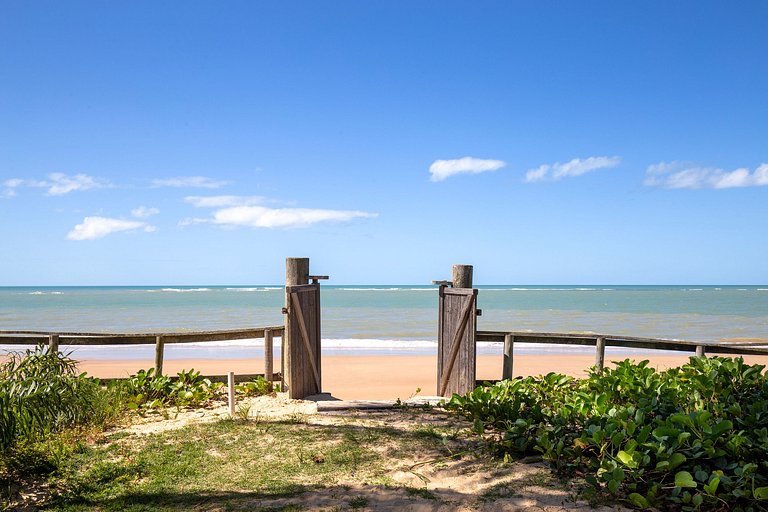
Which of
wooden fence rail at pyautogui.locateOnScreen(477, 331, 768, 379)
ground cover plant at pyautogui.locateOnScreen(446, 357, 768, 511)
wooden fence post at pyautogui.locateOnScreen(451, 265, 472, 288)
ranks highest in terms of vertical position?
wooden fence post at pyautogui.locateOnScreen(451, 265, 472, 288)

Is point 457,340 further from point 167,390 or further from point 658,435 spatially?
point 167,390

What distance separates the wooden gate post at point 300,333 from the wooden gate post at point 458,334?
196 cm

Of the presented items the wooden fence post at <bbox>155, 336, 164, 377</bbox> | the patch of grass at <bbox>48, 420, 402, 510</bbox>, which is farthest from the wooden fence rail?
the wooden fence post at <bbox>155, 336, 164, 377</bbox>

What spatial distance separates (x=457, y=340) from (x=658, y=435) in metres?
3.94

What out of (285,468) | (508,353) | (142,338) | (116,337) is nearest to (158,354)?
(142,338)

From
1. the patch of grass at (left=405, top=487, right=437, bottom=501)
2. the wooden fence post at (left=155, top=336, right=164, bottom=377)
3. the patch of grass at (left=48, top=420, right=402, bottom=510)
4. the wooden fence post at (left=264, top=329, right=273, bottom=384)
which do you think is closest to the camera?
the patch of grass at (left=405, top=487, right=437, bottom=501)

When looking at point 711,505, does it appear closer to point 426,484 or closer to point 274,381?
point 426,484

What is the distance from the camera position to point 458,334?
809cm

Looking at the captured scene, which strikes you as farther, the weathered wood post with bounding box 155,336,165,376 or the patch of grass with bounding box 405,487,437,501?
the weathered wood post with bounding box 155,336,165,376

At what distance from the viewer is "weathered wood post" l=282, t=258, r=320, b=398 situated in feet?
26.0

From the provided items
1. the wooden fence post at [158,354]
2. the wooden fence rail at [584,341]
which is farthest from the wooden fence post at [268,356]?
the wooden fence rail at [584,341]

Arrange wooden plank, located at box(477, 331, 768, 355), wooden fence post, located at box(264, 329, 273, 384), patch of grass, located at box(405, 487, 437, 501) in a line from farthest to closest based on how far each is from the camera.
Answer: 1. wooden fence post, located at box(264, 329, 273, 384)
2. wooden plank, located at box(477, 331, 768, 355)
3. patch of grass, located at box(405, 487, 437, 501)

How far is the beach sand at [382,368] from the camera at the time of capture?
11.1 m

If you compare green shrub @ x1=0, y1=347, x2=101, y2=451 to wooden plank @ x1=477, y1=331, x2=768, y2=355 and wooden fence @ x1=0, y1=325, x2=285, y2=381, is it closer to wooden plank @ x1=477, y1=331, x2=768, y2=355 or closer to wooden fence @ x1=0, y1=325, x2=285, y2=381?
wooden fence @ x1=0, y1=325, x2=285, y2=381
